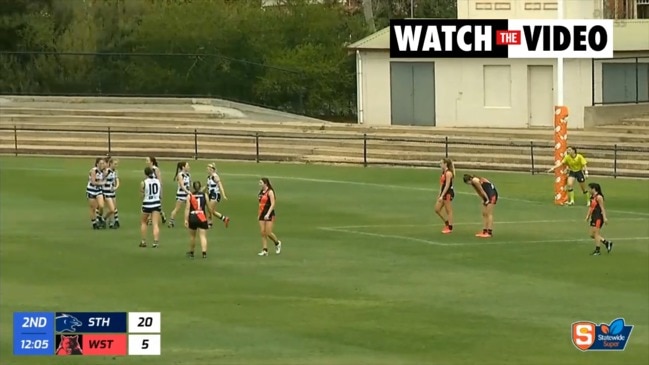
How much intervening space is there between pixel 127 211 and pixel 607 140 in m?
17.8

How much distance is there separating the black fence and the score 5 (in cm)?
3369

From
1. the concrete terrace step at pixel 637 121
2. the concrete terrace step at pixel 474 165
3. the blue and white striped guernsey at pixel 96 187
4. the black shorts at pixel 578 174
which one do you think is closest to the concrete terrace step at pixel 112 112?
the concrete terrace step at pixel 474 165

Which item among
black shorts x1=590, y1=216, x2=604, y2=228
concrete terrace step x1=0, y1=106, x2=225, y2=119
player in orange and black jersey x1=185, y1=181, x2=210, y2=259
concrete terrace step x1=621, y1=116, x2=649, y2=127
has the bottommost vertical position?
black shorts x1=590, y1=216, x2=604, y2=228

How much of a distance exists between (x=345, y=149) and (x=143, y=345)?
31324 millimetres

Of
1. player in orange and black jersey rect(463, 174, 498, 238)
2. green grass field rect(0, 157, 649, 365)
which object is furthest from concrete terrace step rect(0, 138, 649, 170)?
player in orange and black jersey rect(463, 174, 498, 238)

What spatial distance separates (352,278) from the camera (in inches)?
1152

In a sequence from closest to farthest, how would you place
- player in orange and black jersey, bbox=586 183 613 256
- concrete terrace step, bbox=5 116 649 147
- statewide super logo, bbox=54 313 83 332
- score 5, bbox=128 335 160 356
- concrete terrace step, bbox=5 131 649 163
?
statewide super logo, bbox=54 313 83 332 < score 5, bbox=128 335 160 356 < player in orange and black jersey, bbox=586 183 613 256 < concrete terrace step, bbox=5 131 649 163 < concrete terrace step, bbox=5 116 649 147

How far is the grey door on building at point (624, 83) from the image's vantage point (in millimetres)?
54781

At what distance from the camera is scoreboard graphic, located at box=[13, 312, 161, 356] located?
72.3 ft

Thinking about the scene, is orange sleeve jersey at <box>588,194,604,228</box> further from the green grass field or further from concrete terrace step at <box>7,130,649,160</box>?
concrete terrace step at <box>7,130,649,160</box>

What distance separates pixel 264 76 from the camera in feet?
208

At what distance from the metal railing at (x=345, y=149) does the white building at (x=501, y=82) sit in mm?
3193

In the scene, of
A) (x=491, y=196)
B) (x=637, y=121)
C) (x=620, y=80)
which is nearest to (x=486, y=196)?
(x=491, y=196)

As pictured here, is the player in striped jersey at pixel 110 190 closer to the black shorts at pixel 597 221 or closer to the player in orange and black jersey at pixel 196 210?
the player in orange and black jersey at pixel 196 210
